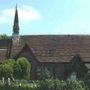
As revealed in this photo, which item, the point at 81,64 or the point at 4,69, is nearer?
the point at 4,69

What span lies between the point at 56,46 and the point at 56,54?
2.16 m

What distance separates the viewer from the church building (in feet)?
221

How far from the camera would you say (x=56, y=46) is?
71188mm

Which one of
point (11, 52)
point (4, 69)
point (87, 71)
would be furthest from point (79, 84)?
point (11, 52)

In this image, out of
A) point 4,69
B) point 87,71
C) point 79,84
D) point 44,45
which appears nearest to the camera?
point 79,84

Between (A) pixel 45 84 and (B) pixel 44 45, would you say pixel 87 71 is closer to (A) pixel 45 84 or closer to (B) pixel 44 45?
(B) pixel 44 45

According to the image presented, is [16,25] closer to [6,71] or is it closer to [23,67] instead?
[23,67]

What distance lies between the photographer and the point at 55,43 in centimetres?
7219

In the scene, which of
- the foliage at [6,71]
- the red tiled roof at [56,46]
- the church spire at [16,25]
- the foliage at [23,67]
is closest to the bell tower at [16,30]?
the church spire at [16,25]

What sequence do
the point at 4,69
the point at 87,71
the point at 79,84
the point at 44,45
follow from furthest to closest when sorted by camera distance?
the point at 44,45, the point at 87,71, the point at 4,69, the point at 79,84

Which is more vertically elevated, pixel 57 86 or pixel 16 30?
pixel 16 30

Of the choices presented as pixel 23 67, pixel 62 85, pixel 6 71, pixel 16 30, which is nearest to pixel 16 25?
pixel 16 30

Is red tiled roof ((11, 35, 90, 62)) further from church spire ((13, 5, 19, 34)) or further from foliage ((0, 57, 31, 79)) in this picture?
foliage ((0, 57, 31, 79))

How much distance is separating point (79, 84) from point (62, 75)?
26.7m
